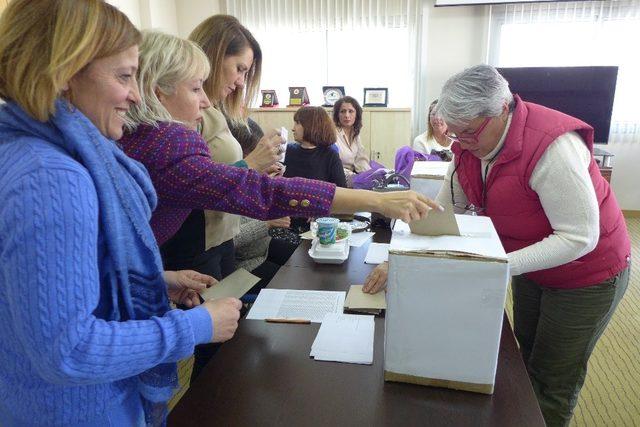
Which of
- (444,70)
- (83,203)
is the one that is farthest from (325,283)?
(444,70)

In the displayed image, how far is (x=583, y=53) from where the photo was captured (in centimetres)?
452

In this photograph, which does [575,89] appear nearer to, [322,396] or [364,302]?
[364,302]

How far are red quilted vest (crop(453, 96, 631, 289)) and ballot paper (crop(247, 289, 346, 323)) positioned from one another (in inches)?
21.0

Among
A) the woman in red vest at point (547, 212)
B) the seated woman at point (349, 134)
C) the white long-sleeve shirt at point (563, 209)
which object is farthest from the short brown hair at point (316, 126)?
the white long-sleeve shirt at point (563, 209)

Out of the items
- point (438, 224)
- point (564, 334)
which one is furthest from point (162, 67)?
point (564, 334)

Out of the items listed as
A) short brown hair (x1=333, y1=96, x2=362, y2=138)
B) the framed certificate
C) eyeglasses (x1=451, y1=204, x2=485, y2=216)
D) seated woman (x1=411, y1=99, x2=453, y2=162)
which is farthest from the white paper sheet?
the framed certificate

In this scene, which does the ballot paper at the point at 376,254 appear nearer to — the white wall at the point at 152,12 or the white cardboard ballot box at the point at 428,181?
the white cardboard ballot box at the point at 428,181

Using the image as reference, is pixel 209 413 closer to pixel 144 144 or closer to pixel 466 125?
pixel 144 144

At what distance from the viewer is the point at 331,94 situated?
5008 mm

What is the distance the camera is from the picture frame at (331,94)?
5.00 m

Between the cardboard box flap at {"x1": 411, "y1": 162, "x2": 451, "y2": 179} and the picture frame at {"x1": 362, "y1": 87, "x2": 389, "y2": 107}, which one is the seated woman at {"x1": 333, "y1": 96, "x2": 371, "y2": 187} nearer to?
the picture frame at {"x1": 362, "y1": 87, "x2": 389, "y2": 107}

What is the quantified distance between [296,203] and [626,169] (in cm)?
501

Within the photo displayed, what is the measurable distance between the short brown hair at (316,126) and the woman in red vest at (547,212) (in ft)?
5.38

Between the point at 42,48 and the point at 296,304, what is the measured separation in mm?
853
